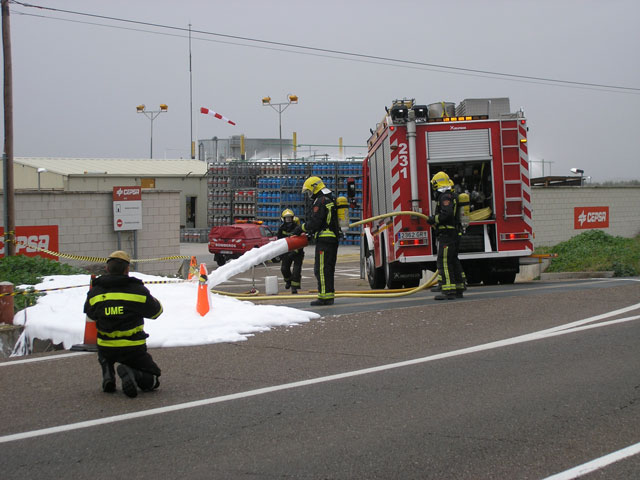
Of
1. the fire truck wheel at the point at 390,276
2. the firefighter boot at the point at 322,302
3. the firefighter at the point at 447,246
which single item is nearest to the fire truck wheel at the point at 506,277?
the fire truck wheel at the point at 390,276

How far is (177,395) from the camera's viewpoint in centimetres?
618

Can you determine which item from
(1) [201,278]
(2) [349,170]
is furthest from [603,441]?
(2) [349,170]

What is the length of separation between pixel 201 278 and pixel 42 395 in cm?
331

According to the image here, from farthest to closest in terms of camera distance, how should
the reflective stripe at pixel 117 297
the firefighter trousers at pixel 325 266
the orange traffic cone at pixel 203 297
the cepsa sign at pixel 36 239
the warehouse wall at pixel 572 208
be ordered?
the warehouse wall at pixel 572 208 < the cepsa sign at pixel 36 239 < the firefighter trousers at pixel 325 266 < the orange traffic cone at pixel 203 297 < the reflective stripe at pixel 117 297

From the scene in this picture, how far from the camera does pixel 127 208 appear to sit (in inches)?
841

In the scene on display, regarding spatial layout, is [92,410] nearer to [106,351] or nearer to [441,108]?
[106,351]

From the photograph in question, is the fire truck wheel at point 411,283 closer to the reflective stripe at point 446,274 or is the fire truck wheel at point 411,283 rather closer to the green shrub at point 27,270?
the reflective stripe at point 446,274

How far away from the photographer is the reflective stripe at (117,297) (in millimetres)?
6199

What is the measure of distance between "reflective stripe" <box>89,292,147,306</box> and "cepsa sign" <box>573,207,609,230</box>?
27.6 metres

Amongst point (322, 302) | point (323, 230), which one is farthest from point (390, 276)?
point (323, 230)

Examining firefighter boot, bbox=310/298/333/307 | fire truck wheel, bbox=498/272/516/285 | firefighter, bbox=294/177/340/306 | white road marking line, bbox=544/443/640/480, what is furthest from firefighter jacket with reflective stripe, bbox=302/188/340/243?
white road marking line, bbox=544/443/640/480

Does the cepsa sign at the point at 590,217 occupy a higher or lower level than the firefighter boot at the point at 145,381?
higher

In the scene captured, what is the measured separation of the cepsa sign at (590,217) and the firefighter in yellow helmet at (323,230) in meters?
22.4

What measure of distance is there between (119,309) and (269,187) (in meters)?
34.4
